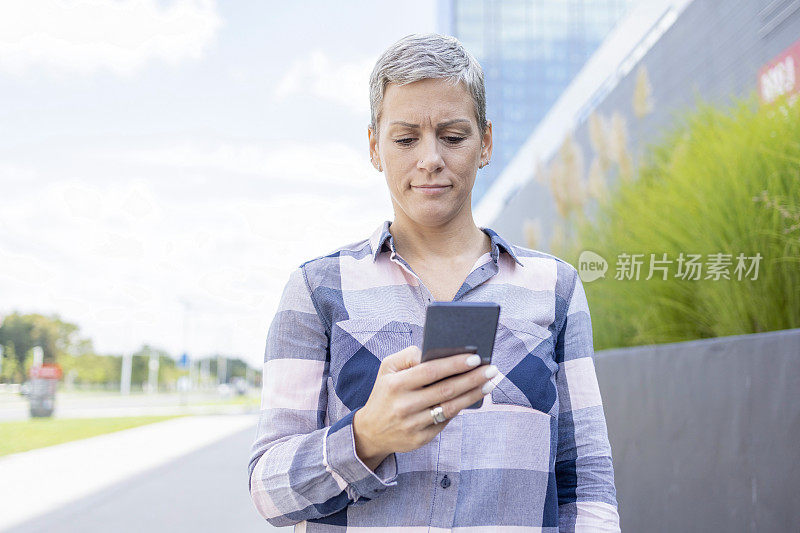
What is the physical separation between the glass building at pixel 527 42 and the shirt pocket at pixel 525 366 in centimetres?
7100

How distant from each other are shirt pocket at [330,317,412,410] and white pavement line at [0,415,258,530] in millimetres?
4895

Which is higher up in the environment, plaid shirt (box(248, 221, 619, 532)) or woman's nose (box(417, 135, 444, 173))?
woman's nose (box(417, 135, 444, 173))

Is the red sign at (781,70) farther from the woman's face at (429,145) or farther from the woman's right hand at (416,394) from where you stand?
the woman's right hand at (416,394)

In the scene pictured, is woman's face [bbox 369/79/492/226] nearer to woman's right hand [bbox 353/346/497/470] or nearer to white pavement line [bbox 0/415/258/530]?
woman's right hand [bbox 353/346/497/470]

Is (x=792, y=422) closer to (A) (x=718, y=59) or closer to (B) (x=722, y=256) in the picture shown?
(B) (x=722, y=256)

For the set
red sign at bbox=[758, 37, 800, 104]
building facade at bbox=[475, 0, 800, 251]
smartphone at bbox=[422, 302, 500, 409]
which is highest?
building facade at bbox=[475, 0, 800, 251]

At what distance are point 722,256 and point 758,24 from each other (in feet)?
10.0

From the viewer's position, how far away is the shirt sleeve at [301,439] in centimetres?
95

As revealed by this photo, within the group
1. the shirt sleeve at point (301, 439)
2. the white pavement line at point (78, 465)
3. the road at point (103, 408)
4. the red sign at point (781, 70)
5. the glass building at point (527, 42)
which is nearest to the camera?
the shirt sleeve at point (301, 439)

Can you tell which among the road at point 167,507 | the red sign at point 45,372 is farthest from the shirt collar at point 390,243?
the red sign at point 45,372

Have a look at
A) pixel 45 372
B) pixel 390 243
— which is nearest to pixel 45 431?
pixel 45 372

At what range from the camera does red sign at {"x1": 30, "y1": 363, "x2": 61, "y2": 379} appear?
1499 centimetres

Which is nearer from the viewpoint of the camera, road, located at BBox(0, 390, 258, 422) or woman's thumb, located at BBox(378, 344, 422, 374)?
woman's thumb, located at BBox(378, 344, 422, 374)

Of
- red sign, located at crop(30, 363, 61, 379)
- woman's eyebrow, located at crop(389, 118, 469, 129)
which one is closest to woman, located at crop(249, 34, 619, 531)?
woman's eyebrow, located at crop(389, 118, 469, 129)
